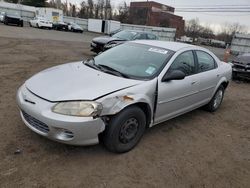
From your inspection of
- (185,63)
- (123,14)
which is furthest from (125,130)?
(123,14)

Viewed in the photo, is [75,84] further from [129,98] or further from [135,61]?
[135,61]

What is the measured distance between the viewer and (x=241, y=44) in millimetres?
25688

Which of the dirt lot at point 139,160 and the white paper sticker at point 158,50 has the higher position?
the white paper sticker at point 158,50

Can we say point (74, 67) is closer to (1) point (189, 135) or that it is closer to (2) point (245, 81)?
(1) point (189, 135)

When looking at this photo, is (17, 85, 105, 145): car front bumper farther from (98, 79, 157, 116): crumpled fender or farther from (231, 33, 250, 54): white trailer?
(231, 33, 250, 54): white trailer

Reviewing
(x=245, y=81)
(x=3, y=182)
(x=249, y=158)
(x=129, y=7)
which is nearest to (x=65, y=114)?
(x=3, y=182)

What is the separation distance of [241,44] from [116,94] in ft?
85.8

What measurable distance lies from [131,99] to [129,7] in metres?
69.5

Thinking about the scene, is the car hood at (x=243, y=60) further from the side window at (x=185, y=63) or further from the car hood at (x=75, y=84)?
the car hood at (x=75, y=84)

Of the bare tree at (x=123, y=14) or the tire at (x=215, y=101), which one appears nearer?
the tire at (x=215, y=101)

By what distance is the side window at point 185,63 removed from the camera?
164 inches

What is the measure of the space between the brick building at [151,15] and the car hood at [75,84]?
6083cm

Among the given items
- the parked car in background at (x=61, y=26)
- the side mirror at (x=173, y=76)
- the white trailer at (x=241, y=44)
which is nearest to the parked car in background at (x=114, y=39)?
the side mirror at (x=173, y=76)

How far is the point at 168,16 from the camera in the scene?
69.9 meters
